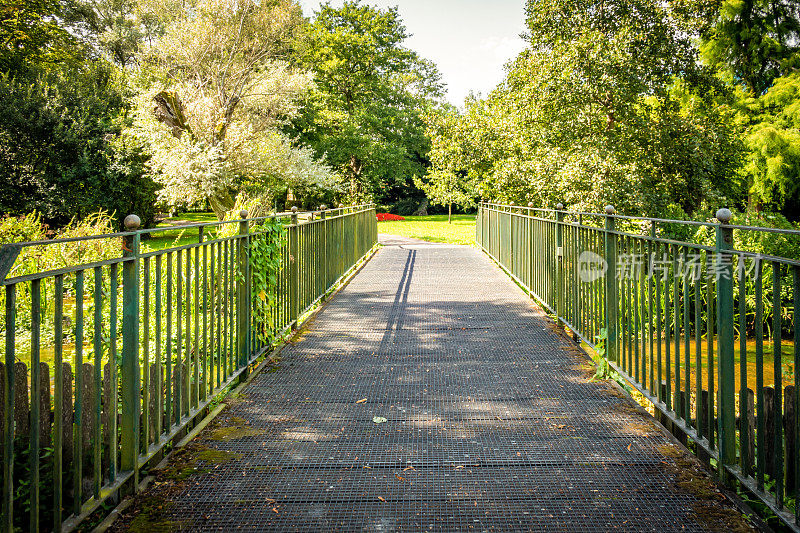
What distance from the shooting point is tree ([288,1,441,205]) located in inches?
1436

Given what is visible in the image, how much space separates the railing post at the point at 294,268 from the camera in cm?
634

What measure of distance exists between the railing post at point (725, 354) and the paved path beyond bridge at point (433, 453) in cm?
22

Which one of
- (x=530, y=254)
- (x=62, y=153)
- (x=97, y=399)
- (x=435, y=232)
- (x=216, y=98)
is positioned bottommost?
(x=97, y=399)

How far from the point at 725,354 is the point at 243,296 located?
344 centimetres

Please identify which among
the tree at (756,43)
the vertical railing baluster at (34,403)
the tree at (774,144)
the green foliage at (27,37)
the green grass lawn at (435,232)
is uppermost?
the green foliage at (27,37)

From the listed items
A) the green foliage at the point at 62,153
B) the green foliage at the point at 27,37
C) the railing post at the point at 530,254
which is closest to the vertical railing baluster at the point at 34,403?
the railing post at the point at 530,254

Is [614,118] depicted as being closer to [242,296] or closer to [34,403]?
[242,296]

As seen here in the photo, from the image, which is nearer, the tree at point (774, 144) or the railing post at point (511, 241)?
the railing post at point (511, 241)

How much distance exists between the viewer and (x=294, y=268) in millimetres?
6484

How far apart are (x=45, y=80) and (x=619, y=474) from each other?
2620 cm

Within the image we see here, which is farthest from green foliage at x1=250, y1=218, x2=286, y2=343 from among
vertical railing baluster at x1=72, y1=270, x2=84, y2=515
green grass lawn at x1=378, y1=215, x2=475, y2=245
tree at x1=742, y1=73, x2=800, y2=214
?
tree at x1=742, y1=73, x2=800, y2=214

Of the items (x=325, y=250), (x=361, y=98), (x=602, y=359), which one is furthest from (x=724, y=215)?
(x=361, y=98)

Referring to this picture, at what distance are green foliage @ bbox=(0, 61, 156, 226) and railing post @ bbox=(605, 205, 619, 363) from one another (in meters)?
20.9

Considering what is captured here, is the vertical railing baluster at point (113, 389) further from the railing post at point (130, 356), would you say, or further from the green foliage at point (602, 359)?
the green foliage at point (602, 359)
